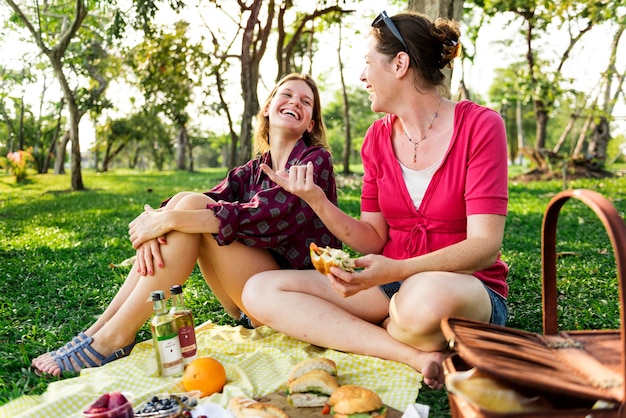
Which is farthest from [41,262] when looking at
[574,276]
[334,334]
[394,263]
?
[574,276]

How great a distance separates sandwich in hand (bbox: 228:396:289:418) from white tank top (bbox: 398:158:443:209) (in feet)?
3.70

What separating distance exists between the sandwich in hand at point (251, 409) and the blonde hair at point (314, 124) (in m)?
1.50

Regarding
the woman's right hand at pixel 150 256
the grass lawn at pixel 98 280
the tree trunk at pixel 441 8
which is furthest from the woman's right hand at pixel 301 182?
the tree trunk at pixel 441 8

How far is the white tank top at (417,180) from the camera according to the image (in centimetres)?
258

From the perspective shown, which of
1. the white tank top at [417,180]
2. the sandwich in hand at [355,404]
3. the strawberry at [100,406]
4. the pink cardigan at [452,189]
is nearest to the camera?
the strawberry at [100,406]

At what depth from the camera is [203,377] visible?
2.33 meters

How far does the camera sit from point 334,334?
8.61 ft

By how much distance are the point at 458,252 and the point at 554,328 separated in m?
0.54

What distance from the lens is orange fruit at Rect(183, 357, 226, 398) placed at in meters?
2.33

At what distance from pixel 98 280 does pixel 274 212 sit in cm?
231

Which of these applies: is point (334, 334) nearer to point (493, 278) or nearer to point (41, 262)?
point (493, 278)

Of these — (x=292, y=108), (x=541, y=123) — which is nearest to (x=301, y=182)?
(x=292, y=108)

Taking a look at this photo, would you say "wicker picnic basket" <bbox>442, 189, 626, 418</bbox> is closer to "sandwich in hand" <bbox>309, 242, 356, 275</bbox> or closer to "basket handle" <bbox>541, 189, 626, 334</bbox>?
"basket handle" <bbox>541, 189, 626, 334</bbox>

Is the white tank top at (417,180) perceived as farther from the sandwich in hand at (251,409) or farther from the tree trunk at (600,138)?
the tree trunk at (600,138)
